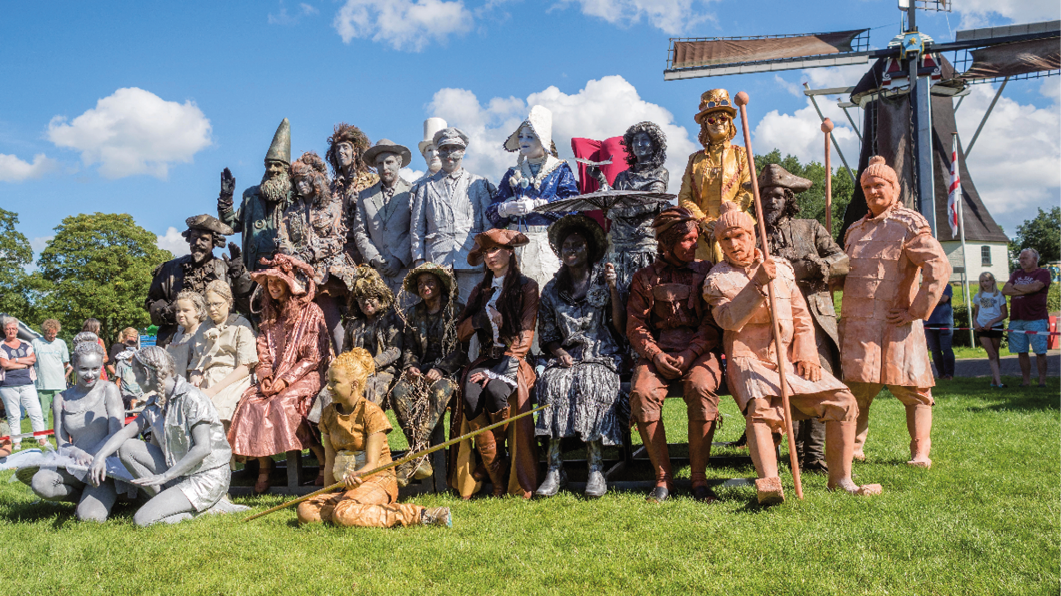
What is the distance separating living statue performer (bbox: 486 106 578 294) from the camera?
712 cm

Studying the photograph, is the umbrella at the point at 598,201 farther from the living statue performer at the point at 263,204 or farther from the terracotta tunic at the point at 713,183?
the living statue performer at the point at 263,204

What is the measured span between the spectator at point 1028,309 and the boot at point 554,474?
8.40 m

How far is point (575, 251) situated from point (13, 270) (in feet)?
105

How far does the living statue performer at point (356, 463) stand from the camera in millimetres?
4582

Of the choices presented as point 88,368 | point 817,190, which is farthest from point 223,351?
point 817,190

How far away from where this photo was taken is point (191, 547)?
430 centimetres

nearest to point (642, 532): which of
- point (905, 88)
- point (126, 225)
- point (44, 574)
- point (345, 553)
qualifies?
point (345, 553)

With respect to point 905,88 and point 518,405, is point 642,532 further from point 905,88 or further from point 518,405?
point 905,88

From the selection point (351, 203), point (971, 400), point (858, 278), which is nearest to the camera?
point (858, 278)

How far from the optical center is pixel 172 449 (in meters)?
5.08

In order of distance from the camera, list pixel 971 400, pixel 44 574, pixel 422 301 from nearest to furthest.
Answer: pixel 44 574, pixel 422 301, pixel 971 400

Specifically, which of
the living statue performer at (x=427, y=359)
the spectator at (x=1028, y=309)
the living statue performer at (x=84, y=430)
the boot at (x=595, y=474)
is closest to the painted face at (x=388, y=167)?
the living statue performer at (x=427, y=359)

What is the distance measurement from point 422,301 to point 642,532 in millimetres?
2817

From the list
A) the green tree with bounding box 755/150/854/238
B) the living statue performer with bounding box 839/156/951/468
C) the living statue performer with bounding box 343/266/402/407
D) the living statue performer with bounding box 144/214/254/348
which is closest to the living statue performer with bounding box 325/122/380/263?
the living statue performer with bounding box 144/214/254/348
